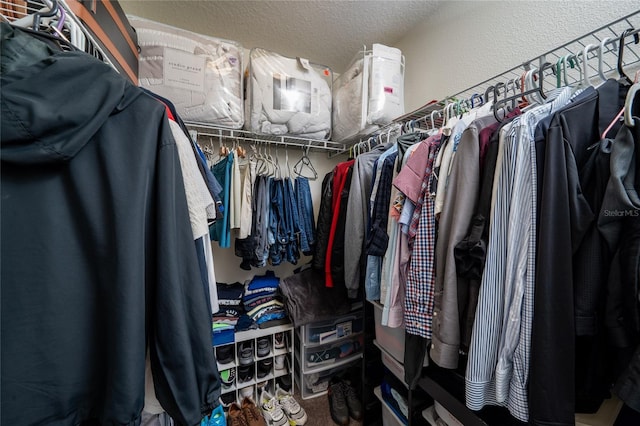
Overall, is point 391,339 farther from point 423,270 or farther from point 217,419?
point 217,419

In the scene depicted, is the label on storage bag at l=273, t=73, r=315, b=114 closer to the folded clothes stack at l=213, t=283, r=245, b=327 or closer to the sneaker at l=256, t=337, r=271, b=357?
the folded clothes stack at l=213, t=283, r=245, b=327

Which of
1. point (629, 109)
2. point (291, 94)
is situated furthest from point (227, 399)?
point (629, 109)

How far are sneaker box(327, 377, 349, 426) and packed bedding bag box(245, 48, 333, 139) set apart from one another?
1.64m

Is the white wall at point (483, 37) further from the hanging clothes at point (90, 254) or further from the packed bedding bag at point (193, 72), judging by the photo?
the hanging clothes at point (90, 254)

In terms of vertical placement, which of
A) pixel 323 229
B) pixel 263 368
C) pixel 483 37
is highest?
pixel 483 37

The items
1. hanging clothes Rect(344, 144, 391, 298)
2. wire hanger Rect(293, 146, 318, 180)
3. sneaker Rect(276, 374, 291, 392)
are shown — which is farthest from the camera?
wire hanger Rect(293, 146, 318, 180)

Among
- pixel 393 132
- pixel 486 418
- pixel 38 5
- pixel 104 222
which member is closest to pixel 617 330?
pixel 486 418

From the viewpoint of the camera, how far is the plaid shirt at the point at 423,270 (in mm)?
659

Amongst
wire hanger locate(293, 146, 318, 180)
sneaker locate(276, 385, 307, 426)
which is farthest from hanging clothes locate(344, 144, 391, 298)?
sneaker locate(276, 385, 307, 426)

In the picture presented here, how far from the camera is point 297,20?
1.34 meters

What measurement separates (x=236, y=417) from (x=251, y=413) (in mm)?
83

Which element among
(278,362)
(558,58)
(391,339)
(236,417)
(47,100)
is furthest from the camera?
(278,362)

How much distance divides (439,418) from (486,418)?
1.05ft

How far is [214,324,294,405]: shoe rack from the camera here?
1337mm
